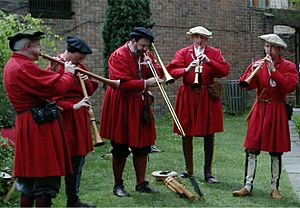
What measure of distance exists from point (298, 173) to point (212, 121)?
167cm

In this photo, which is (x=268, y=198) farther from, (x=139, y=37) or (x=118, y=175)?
(x=139, y=37)

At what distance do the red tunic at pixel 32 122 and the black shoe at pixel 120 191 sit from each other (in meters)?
1.60

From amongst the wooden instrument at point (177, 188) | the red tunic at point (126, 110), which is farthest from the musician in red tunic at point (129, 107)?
the wooden instrument at point (177, 188)

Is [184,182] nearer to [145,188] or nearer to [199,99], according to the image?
[145,188]

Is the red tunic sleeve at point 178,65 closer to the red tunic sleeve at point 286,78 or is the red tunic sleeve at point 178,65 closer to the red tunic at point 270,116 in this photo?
the red tunic at point 270,116

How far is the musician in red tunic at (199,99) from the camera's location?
672 centimetres

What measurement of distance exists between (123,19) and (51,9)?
3017 millimetres

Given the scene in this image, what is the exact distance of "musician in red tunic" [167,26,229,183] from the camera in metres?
6.72

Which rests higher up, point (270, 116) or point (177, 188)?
point (270, 116)

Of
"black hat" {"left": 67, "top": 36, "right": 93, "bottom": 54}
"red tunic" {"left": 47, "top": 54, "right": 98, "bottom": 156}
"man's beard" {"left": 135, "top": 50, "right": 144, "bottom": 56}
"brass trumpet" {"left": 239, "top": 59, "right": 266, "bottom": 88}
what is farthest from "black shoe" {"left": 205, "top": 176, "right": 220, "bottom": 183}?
"black hat" {"left": 67, "top": 36, "right": 93, "bottom": 54}

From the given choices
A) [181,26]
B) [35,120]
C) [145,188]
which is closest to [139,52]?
[145,188]

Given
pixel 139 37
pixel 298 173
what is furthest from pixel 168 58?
pixel 139 37

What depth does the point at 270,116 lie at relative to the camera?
5.94 metres

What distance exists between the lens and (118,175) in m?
6.09
